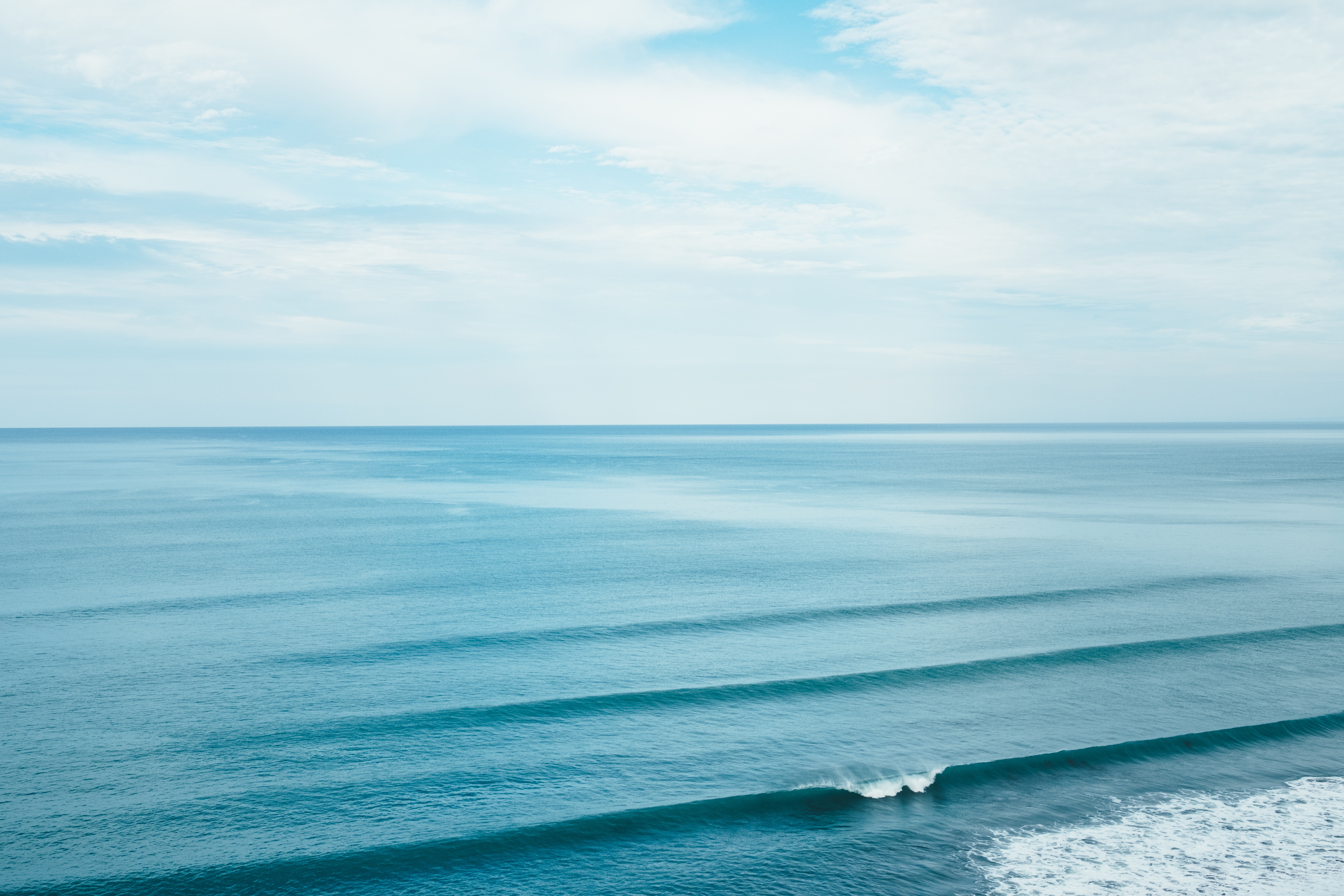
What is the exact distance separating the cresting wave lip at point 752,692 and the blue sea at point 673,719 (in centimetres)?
19

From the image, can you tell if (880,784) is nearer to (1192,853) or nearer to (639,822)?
(639,822)

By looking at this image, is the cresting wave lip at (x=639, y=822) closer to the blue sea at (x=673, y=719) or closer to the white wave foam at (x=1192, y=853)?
the blue sea at (x=673, y=719)

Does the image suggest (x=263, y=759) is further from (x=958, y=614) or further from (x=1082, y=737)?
(x=958, y=614)

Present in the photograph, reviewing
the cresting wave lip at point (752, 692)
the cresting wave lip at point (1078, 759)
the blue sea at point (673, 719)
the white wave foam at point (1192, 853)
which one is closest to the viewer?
the white wave foam at point (1192, 853)

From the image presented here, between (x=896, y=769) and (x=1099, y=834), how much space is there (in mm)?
5757

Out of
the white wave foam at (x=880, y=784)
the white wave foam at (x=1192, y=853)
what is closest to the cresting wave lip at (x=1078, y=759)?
the white wave foam at (x=880, y=784)

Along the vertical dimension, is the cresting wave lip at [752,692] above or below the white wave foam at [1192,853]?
above

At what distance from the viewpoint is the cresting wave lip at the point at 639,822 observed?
69.4 feet

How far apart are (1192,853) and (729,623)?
955 inches

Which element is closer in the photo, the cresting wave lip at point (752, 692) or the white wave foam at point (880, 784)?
the white wave foam at point (880, 784)

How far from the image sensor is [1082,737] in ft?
97.5

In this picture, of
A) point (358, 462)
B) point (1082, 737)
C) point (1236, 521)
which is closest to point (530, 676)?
point (1082, 737)

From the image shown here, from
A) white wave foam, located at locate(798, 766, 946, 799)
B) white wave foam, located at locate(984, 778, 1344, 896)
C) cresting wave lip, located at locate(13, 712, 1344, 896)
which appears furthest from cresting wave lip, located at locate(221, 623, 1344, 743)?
white wave foam, located at locate(984, 778, 1344, 896)

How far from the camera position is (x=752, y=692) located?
33969 millimetres
